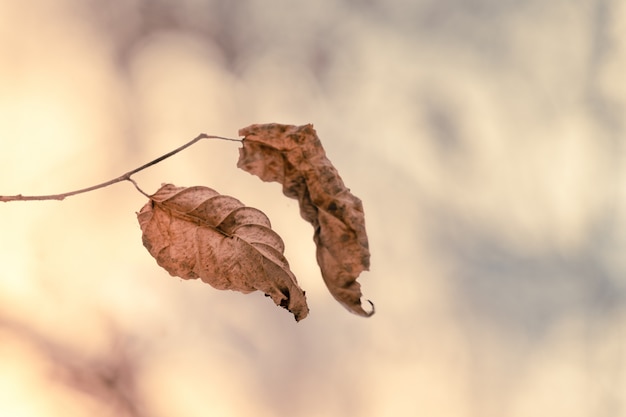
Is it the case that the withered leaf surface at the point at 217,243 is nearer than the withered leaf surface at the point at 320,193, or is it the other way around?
the withered leaf surface at the point at 320,193

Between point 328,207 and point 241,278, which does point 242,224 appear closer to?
point 241,278

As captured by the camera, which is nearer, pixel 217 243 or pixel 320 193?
pixel 320 193

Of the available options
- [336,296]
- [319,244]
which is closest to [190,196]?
[319,244]

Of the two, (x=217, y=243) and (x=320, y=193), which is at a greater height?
(x=320, y=193)

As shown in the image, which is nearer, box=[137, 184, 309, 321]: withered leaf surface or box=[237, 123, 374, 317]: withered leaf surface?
box=[237, 123, 374, 317]: withered leaf surface
